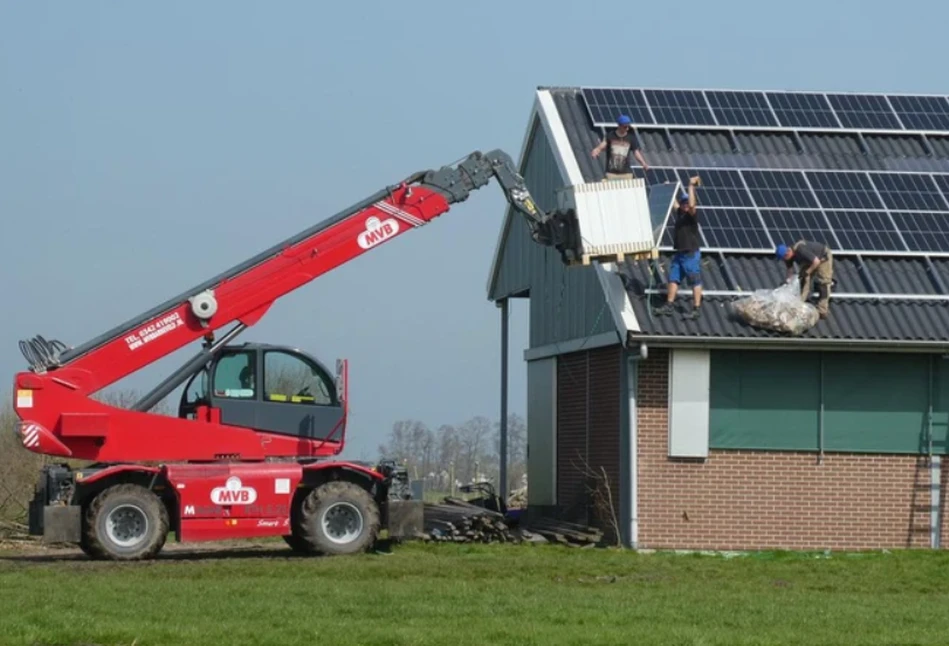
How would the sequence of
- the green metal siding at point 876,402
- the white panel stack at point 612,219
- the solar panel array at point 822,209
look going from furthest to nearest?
the solar panel array at point 822,209 < the green metal siding at point 876,402 < the white panel stack at point 612,219

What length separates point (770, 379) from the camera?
23.9 metres

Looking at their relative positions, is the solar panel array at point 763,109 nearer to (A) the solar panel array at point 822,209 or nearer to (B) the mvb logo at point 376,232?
(A) the solar panel array at point 822,209

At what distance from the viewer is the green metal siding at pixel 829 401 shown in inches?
937

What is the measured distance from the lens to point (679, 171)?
26.5 metres

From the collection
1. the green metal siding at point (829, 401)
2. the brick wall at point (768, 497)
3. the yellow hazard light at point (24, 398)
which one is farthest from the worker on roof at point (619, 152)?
the yellow hazard light at point (24, 398)

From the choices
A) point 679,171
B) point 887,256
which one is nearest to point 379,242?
point 679,171

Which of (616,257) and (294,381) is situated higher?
(616,257)

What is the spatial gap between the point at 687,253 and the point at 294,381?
5.89 metres

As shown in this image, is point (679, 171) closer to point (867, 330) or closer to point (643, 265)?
point (643, 265)

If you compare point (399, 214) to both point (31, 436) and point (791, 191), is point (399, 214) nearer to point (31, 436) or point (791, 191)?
point (31, 436)

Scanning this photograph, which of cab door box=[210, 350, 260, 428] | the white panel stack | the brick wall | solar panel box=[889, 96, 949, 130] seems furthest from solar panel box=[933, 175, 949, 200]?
cab door box=[210, 350, 260, 428]

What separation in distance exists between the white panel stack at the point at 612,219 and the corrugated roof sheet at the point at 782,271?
0.97 meters

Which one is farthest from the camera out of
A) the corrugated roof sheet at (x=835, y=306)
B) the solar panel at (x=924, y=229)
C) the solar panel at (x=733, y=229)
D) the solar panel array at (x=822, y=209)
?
the solar panel at (x=924, y=229)

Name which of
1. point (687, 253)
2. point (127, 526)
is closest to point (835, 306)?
point (687, 253)
